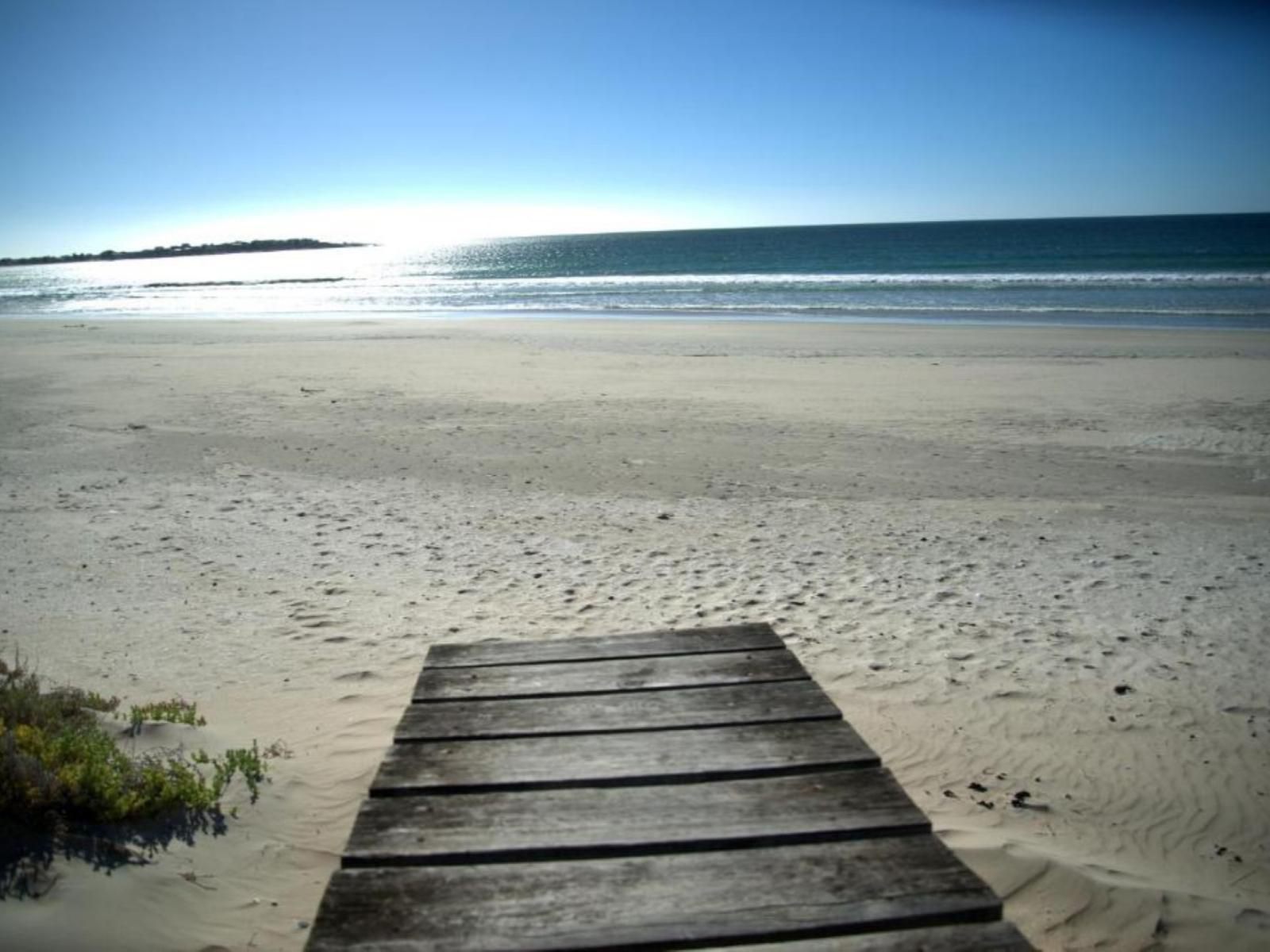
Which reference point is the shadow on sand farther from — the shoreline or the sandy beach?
the shoreline

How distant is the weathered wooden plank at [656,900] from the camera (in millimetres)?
1724

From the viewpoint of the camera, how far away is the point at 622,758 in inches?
97.0

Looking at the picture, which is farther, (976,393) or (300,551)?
(976,393)

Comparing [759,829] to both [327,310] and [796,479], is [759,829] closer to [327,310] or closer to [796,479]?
[796,479]

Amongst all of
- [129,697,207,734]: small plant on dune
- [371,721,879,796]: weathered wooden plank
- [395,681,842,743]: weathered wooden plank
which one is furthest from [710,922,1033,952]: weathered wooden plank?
[129,697,207,734]: small plant on dune

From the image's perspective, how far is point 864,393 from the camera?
14008 millimetres

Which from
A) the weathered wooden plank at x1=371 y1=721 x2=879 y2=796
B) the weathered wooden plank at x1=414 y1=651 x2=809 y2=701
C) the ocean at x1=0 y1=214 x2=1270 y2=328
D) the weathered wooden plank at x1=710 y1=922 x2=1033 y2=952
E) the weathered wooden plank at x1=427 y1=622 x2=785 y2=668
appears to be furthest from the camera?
the ocean at x1=0 y1=214 x2=1270 y2=328

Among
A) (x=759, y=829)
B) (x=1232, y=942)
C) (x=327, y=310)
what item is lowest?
(x=1232, y=942)

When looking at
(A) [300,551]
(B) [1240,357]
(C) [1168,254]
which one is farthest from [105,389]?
(C) [1168,254]

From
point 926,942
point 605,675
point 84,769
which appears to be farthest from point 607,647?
point 84,769

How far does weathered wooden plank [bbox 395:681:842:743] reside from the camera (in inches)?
105

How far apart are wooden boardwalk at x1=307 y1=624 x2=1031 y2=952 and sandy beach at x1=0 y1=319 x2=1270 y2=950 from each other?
3.74 feet

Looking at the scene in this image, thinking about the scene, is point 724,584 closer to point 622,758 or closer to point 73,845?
point 622,758

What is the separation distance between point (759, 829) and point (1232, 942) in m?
2.09
